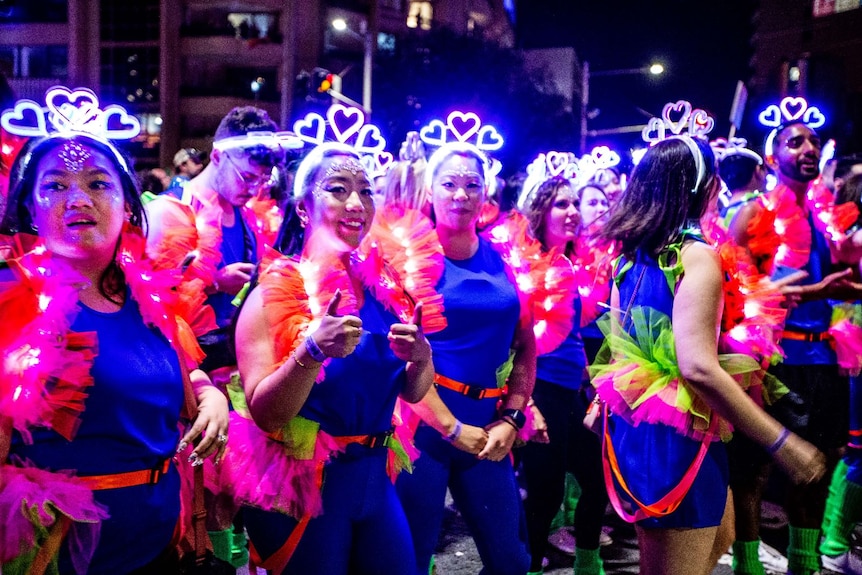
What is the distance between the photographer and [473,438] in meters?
3.23

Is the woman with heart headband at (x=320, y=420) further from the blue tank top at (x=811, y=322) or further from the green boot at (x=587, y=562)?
the blue tank top at (x=811, y=322)

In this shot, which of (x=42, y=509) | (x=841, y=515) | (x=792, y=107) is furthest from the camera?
(x=792, y=107)

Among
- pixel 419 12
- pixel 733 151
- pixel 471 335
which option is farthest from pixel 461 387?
pixel 419 12

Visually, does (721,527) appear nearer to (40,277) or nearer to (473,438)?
(473,438)

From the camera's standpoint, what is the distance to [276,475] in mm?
2555

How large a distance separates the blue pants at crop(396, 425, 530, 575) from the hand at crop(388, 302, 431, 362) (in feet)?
2.37

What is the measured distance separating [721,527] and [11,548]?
2.27m

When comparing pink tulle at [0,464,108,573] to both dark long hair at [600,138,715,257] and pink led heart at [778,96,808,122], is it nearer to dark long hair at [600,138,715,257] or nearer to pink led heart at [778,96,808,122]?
dark long hair at [600,138,715,257]

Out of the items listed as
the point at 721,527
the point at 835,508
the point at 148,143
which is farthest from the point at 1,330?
the point at 148,143

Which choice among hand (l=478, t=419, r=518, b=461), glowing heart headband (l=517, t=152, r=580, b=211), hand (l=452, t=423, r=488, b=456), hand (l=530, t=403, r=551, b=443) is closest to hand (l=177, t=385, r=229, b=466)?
hand (l=452, t=423, r=488, b=456)

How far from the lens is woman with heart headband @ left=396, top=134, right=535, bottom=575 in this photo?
128 inches

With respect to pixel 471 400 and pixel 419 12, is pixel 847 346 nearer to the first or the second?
pixel 471 400

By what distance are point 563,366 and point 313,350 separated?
7.82 ft

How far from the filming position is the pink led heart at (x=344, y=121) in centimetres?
323
